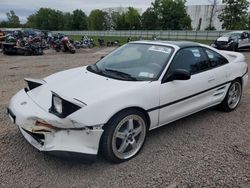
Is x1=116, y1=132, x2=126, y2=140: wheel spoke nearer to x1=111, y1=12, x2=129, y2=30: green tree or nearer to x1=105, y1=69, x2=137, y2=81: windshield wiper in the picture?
x1=105, y1=69, x2=137, y2=81: windshield wiper

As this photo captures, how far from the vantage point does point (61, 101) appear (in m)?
2.81

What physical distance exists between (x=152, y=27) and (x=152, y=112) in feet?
225

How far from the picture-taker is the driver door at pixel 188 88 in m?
3.43

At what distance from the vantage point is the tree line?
36812 mm

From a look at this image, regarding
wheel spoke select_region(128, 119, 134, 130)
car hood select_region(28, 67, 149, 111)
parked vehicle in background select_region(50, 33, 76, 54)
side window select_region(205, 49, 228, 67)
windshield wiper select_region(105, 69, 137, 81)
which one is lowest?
parked vehicle in background select_region(50, 33, 76, 54)

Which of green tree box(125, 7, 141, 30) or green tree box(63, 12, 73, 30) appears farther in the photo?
green tree box(63, 12, 73, 30)

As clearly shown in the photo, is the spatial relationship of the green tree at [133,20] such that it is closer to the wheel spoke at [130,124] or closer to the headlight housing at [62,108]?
the wheel spoke at [130,124]

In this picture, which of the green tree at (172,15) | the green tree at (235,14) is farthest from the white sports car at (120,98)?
the green tree at (172,15)

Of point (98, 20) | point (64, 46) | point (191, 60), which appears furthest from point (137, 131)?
point (98, 20)

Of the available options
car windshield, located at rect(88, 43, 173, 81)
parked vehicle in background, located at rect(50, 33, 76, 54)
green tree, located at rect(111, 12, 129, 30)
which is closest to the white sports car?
car windshield, located at rect(88, 43, 173, 81)

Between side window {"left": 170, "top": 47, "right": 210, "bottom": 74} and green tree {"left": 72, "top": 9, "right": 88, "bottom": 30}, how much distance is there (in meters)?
91.4

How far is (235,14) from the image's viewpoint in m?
36.5

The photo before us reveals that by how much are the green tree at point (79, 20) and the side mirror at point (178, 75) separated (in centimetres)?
9210

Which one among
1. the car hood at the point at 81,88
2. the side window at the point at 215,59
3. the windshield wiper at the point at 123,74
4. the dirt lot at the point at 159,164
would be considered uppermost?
the side window at the point at 215,59
